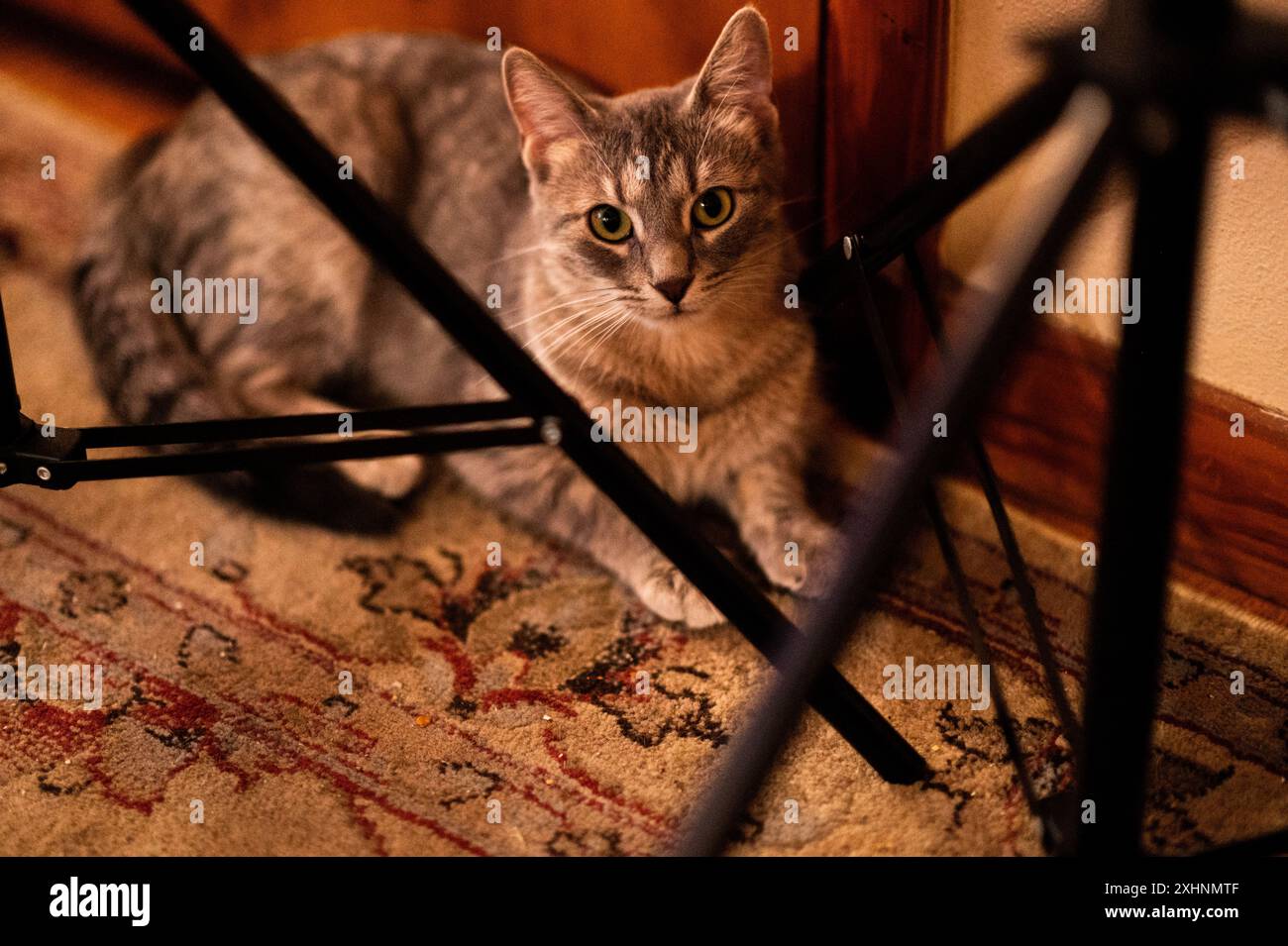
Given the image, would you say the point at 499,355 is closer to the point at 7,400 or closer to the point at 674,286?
the point at 674,286

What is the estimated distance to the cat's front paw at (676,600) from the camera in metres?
1.29

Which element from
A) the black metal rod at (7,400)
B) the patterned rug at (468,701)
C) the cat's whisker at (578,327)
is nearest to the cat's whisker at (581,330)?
the cat's whisker at (578,327)

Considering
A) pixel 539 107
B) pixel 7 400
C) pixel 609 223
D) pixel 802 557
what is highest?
pixel 539 107

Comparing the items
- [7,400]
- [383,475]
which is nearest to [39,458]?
[7,400]

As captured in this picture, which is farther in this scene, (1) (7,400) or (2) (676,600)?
(2) (676,600)

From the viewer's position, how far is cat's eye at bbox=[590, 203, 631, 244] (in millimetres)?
1219

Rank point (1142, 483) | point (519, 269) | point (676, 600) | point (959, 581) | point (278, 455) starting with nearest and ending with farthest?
point (1142, 483) → point (278, 455) → point (959, 581) → point (676, 600) → point (519, 269)

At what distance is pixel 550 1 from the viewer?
1.50 m

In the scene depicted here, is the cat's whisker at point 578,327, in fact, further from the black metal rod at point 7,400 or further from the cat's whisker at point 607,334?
the black metal rod at point 7,400

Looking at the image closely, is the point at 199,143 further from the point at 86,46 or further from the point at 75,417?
the point at 86,46

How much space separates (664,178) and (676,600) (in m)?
0.44

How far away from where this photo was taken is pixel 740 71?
1.18 m
